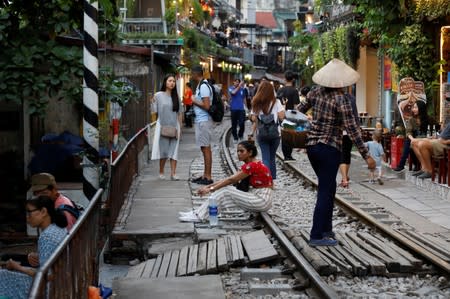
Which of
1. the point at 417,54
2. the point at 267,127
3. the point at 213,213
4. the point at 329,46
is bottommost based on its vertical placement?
the point at 213,213

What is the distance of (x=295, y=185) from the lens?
17.9 m

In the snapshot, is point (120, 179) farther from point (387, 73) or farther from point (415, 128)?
point (387, 73)

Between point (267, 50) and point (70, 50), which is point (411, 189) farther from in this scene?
point (267, 50)

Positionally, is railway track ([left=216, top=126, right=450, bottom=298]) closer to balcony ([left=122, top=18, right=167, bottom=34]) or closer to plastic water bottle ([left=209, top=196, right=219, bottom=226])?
plastic water bottle ([left=209, top=196, right=219, bottom=226])

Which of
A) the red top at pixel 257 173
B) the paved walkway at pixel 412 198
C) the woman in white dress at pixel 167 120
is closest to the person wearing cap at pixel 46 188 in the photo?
the red top at pixel 257 173

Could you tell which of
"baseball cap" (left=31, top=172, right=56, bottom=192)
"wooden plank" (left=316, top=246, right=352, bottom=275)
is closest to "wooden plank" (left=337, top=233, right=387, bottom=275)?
"wooden plank" (left=316, top=246, right=352, bottom=275)

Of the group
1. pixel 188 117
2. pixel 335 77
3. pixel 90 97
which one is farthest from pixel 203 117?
pixel 188 117

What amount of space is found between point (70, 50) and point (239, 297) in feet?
15.4

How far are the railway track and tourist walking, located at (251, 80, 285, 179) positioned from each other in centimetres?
320

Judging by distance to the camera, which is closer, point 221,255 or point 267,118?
point 221,255

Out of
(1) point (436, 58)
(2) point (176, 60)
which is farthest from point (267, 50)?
(1) point (436, 58)

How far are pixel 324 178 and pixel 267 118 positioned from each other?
18.4ft

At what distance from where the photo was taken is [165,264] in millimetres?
9953

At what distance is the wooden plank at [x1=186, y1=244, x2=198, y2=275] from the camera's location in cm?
946
